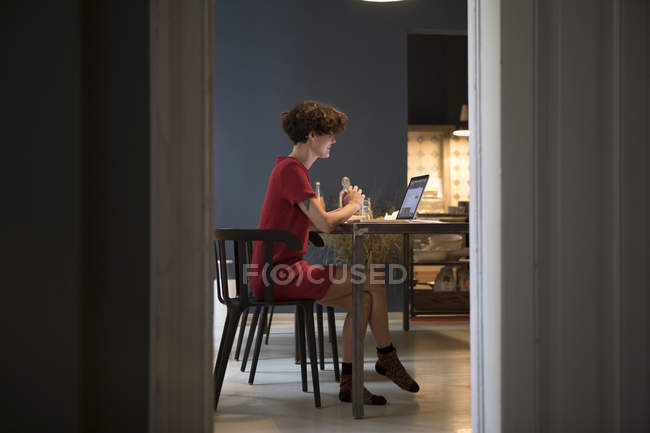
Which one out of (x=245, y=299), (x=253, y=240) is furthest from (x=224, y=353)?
(x=253, y=240)

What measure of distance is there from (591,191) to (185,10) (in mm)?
1238

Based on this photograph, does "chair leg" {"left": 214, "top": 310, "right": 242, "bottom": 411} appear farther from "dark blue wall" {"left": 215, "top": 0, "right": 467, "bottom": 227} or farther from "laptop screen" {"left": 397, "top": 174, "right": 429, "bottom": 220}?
"dark blue wall" {"left": 215, "top": 0, "right": 467, "bottom": 227}

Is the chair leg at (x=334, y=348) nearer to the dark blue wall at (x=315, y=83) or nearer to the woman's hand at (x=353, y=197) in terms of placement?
the woman's hand at (x=353, y=197)

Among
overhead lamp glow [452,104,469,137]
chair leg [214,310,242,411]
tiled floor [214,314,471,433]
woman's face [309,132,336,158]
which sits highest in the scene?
overhead lamp glow [452,104,469,137]

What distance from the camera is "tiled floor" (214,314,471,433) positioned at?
2.25 metres

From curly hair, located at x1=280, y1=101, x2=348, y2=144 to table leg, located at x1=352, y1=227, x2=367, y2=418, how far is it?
0.60 m

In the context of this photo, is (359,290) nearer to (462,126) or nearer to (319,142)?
(319,142)

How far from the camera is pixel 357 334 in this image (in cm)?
236

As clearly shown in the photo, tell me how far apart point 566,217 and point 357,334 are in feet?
3.23

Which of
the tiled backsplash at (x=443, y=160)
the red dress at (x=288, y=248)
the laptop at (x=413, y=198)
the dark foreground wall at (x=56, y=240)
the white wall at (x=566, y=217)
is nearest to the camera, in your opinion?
the dark foreground wall at (x=56, y=240)

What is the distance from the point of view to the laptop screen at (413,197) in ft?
9.91

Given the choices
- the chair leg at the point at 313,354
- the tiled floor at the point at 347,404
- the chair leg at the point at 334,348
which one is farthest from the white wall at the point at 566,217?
the chair leg at the point at 334,348

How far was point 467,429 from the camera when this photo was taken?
216cm

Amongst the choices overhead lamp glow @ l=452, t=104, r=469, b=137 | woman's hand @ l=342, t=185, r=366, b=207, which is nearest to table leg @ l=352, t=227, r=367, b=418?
woman's hand @ l=342, t=185, r=366, b=207
